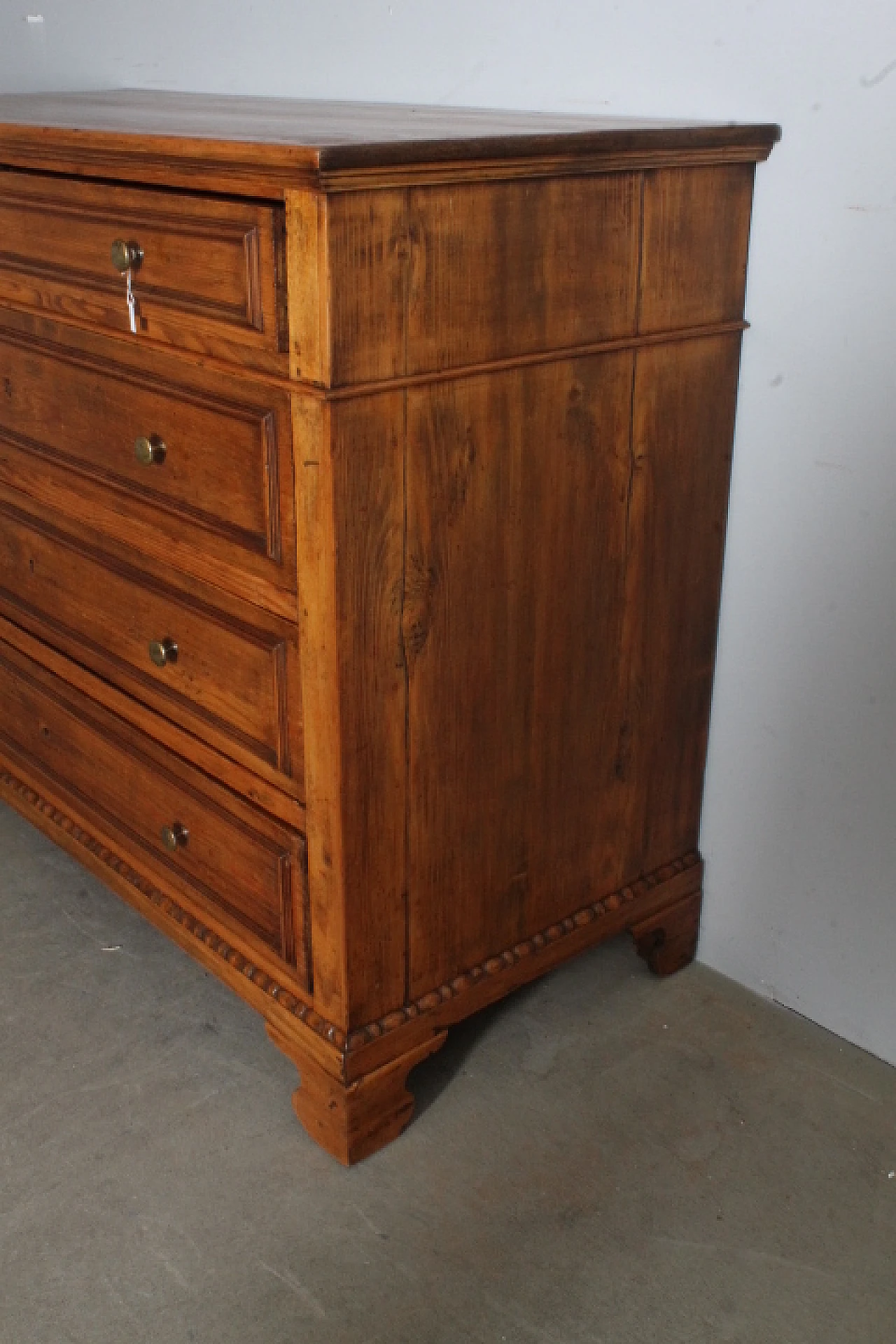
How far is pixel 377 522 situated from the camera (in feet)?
4.79

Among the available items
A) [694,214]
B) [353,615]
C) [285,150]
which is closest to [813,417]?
[694,214]

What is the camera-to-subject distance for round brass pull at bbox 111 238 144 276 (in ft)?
5.14

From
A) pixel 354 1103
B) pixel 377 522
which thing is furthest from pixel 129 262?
pixel 354 1103

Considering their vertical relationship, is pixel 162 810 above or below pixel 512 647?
below

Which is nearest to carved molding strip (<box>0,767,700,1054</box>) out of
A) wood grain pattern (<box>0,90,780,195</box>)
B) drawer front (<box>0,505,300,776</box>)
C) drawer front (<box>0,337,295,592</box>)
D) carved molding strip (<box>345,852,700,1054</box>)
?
carved molding strip (<box>345,852,700,1054</box>)

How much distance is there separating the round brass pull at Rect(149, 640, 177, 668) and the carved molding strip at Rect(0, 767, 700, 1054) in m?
0.37

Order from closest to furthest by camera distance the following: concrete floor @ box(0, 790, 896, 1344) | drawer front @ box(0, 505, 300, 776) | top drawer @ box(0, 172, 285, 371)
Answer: top drawer @ box(0, 172, 285, 371) → concrete floor @ box(0, 790, 896, 1344) → drawer front @ box(0, 505, 300, 776)

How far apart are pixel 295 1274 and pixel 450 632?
75cm

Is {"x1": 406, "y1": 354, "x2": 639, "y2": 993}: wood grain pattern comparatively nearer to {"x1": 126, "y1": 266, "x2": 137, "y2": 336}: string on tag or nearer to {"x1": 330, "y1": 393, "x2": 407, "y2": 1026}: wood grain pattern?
{"x1": 330, "y1": 393, "x2": 407, "y2": 1026}: wood grain pattern

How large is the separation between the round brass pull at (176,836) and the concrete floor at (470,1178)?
29cm

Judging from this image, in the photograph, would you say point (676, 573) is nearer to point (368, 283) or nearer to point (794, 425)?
point (794, 425)

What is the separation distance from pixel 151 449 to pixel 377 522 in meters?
0.37

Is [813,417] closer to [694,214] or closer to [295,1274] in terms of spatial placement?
[694,214]

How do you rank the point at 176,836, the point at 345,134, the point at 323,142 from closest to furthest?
the point at 323,142, the point at 345,134, the point at 176,836
